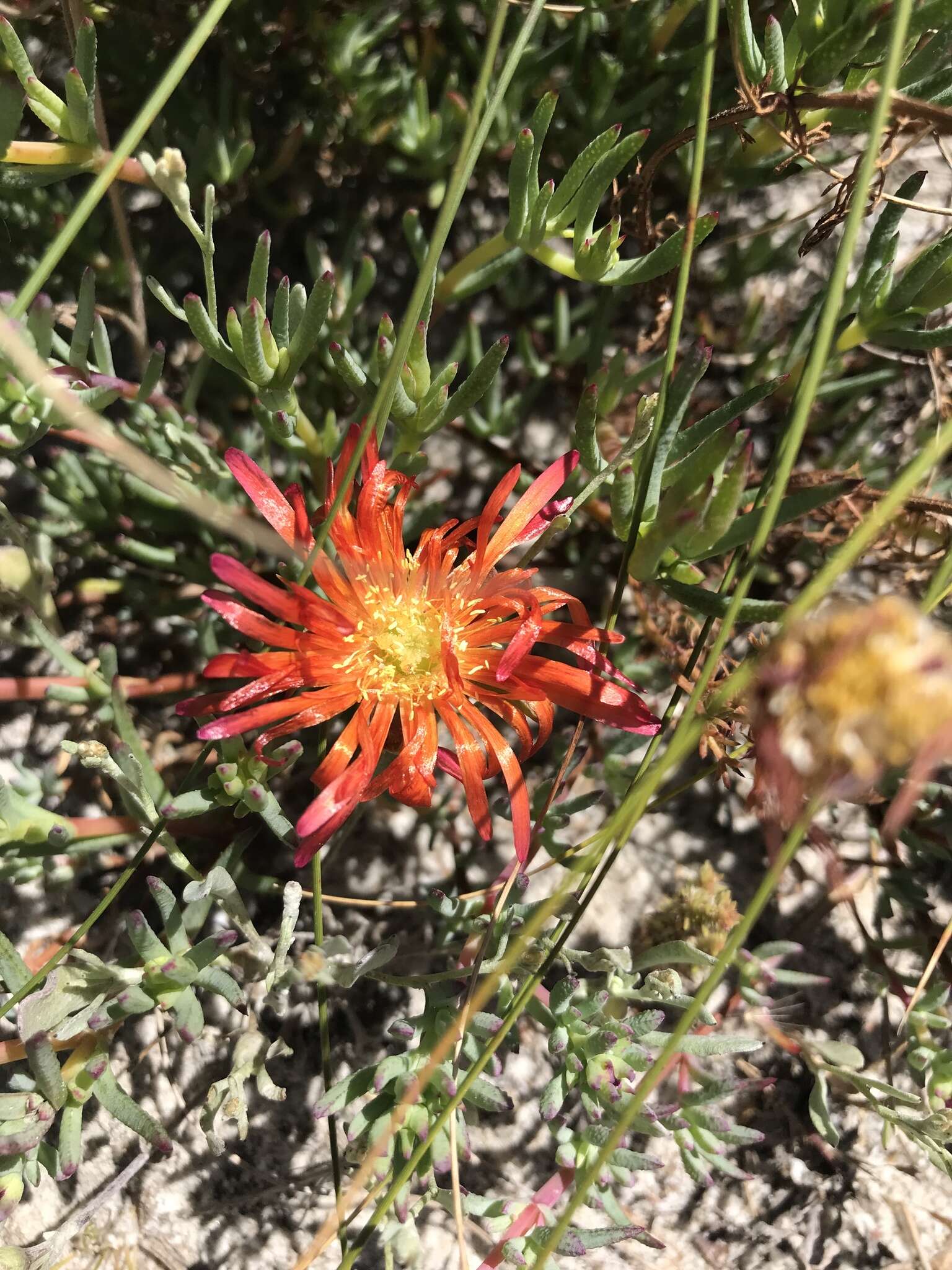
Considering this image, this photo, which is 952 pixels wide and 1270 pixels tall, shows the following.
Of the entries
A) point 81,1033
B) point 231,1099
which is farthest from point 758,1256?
point 81,1033

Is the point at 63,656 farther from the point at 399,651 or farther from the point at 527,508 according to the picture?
the point at 527,508

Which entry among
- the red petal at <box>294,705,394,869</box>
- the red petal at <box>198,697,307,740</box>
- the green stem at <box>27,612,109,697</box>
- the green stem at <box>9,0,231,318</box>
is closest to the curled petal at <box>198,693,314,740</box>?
the red petal at <box>198,697,307,740</box>

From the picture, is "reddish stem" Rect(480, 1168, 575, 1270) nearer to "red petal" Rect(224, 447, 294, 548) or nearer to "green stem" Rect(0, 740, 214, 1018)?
"green stem" Rect(0, 740, 214, 1018)

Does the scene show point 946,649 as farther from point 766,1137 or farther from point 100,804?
point 100,804

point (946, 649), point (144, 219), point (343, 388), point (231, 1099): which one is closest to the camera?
point (946, 649)

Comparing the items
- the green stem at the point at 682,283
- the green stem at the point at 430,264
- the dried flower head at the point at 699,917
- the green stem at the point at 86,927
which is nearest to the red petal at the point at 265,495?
the green stem at the point at 430,264
